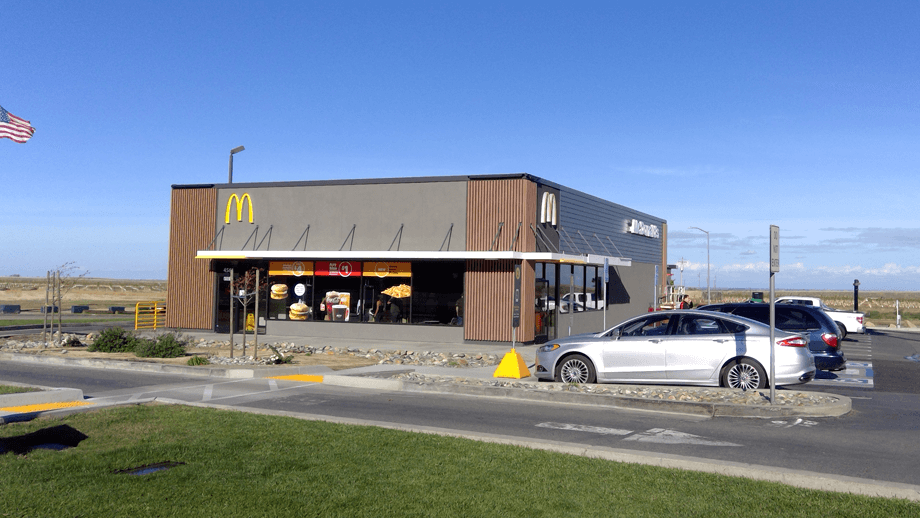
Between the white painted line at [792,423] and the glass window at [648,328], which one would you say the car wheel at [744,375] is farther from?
the white painted line at [792,423]

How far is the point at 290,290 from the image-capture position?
28.2 metres

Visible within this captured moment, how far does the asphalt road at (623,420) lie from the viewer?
8484 mm

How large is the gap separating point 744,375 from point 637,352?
1818mm

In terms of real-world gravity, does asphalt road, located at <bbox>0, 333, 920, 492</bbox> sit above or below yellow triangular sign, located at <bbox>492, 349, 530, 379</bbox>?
below

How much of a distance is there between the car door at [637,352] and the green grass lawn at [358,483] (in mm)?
5949

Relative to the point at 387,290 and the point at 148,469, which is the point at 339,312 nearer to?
the point at 387,290

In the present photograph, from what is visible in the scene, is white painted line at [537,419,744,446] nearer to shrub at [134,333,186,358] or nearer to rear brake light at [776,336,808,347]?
rear brake light at [776,336,808,347]

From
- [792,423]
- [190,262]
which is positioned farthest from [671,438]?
[190,262]

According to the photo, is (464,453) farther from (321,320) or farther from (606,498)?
(321,320)

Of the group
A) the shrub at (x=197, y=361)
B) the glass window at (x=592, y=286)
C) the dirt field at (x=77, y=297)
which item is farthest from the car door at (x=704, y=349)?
the dirt field at (x=77, y=297)

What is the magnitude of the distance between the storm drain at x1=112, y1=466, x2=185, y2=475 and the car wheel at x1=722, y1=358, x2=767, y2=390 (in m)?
9.38

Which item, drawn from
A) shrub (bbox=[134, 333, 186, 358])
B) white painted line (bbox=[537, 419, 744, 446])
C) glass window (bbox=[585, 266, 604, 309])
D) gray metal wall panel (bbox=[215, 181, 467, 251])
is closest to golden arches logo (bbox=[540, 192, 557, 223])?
gray metal wall panel (bbox=[215, 181, 467, 251])

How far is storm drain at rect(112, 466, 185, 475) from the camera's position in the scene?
6816mm

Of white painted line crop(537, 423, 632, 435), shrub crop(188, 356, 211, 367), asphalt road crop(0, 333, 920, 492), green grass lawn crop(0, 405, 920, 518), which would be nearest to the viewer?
green grass lawn crop(0, 405, 920, 518)
